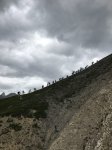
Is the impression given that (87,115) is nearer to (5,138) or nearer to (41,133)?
(41,133)

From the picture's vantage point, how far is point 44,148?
216 ft

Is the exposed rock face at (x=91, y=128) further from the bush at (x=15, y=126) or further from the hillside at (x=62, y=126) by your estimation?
the bush at (x=15, y=126)

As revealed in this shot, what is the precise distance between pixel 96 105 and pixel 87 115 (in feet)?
9.52

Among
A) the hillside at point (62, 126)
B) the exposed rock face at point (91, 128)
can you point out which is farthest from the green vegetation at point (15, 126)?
the exposed rock face at point (91, 128)

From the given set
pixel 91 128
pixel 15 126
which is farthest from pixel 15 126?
pixel 91 128

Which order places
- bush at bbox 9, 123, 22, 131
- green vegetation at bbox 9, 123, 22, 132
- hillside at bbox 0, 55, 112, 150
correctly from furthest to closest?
bush at bbox 9, 123, 22, 131 < green vegetation at bbox 9, 123, 22, 132 < hillside at bbox 0, 55, 112, 150

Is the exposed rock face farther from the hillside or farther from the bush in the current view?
the bush

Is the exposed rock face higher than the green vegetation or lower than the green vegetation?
lower

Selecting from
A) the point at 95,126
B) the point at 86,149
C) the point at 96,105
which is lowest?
the point at 86,149

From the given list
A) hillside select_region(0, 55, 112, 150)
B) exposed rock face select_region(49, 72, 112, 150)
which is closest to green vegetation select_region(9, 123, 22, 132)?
hillside select_region(0, 55, 112, 150)

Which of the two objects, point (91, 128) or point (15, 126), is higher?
point (15, 126)

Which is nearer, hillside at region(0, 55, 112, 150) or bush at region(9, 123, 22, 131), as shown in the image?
hillside at region(0, 55, 112, 150)

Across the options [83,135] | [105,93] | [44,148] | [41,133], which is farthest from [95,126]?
[41,133]

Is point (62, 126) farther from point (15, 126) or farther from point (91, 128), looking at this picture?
point (15, 126)
